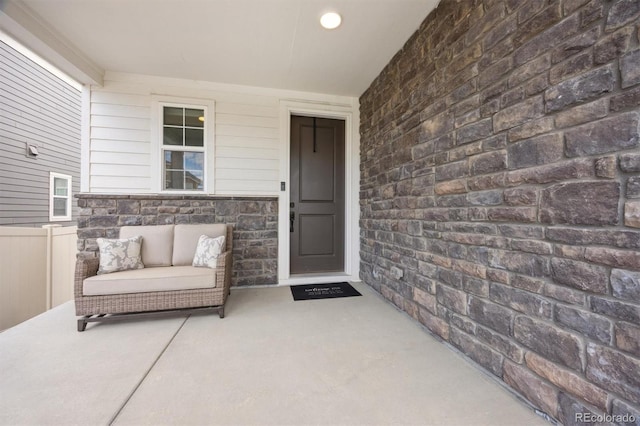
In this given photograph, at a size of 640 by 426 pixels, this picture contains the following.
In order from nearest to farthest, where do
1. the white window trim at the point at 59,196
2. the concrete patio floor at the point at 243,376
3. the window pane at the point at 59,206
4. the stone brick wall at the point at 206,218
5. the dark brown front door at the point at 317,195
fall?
the concrete patio floor at the point at 243,376, the stone brick wall at the point at 206,218, the dark brown front door at the point at 317,195, the white window trim at the point at 59,196, the window pane at the point at 59,206

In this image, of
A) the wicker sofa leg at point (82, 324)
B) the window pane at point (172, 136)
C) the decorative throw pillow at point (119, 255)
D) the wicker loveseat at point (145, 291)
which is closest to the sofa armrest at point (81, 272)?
the wicker loveseat at point (145, 291)

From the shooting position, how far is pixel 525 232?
1354mm

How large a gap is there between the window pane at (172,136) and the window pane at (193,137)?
8 cm

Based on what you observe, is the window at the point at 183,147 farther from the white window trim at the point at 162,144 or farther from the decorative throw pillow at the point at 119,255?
the decorative throw pillow at the point at 119,255

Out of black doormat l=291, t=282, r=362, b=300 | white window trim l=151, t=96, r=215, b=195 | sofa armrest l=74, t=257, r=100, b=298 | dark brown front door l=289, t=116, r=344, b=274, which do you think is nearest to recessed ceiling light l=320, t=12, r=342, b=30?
dark brown front door l=289, t=116, r=344, b=274

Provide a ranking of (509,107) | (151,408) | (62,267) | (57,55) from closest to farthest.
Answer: (151,408)
(509,107)
(57,55)
(62,267)

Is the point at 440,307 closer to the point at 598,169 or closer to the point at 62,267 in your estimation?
the point at 598,169

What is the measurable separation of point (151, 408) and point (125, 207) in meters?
2.68

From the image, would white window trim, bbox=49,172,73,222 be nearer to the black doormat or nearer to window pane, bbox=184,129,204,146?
window pane, bbox=184,129,204,146

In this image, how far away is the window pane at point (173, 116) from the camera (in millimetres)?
3309

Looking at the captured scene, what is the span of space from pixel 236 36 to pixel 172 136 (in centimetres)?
161

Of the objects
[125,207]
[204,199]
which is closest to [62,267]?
[125,207]

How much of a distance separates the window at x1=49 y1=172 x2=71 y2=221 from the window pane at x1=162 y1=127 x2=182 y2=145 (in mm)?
3602

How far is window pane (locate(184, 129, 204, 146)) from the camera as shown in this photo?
3344 mm
